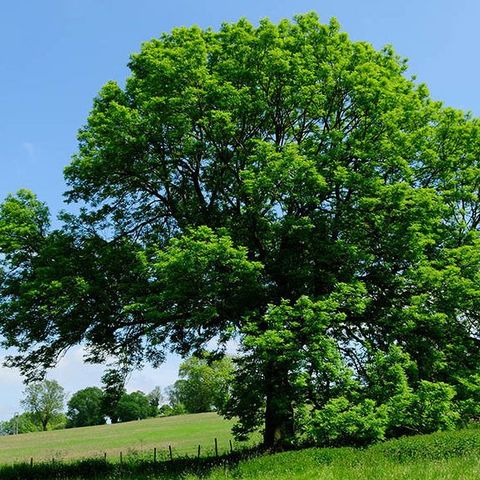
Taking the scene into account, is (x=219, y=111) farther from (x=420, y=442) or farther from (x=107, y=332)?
(x=420, y=442)

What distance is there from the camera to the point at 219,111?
21609 mm

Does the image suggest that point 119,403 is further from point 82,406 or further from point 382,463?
point 382,463

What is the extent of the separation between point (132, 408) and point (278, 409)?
163647 mm

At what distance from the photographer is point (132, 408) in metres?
172

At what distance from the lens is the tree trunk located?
20266 millimetres

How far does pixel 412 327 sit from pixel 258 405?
326 inches

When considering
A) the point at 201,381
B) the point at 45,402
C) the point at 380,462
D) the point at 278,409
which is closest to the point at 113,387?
the point at 278,409

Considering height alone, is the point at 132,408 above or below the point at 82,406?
below

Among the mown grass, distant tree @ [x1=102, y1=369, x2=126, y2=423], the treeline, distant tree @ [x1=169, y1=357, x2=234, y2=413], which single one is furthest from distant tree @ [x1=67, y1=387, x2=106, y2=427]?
the mown grass

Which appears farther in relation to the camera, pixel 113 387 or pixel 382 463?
pixel 113 387

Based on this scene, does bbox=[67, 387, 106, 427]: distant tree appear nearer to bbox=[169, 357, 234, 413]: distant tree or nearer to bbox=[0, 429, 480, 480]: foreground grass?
bbox=[169, 357, 234, 413]: distant tree

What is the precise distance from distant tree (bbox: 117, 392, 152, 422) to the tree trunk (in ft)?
499

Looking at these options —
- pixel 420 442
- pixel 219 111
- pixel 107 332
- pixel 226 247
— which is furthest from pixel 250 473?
pixel 219 111

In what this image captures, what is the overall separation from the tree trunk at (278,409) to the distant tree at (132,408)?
152216 mm
